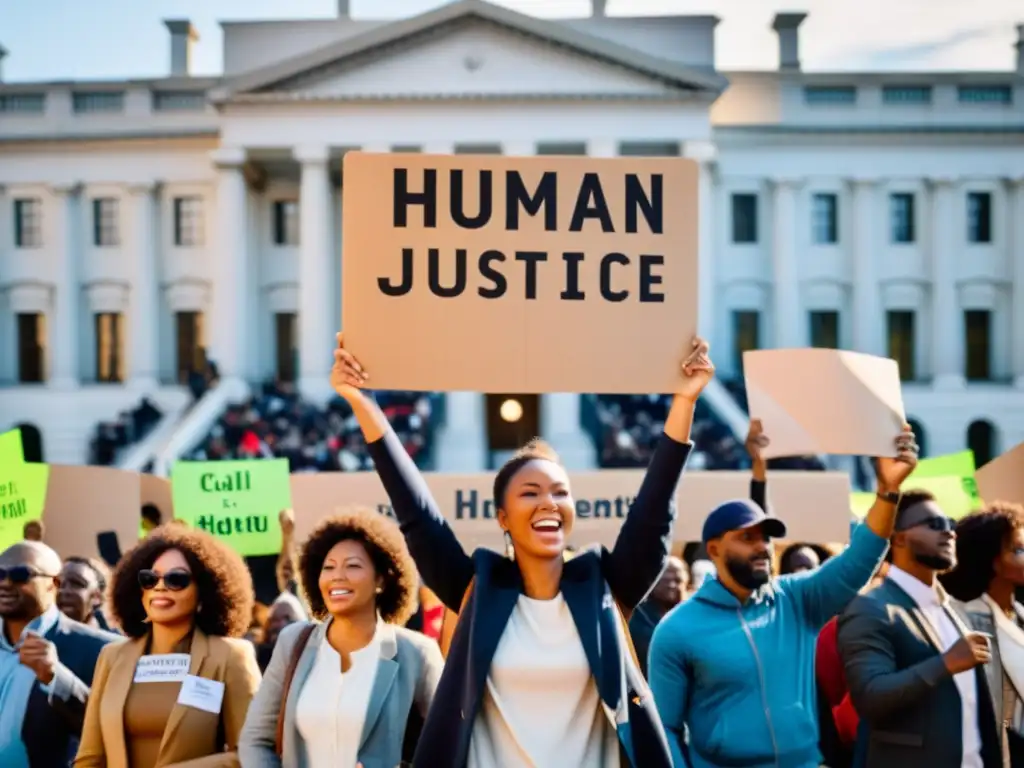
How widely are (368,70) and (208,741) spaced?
33469 mm

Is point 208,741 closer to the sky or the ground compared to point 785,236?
closer to the ground

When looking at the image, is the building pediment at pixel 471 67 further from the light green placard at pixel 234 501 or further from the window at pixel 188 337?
the light green placard at pixel 234 501

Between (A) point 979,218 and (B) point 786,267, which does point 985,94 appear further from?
(B) point 786,267

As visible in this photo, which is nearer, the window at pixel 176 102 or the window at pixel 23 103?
the window at pixel 176 102

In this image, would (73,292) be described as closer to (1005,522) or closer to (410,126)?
(410,126)

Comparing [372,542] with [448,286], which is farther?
[372,542]

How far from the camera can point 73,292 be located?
132ft

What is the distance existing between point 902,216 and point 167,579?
38.9 m

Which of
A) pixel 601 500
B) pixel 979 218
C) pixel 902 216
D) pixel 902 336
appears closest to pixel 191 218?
pixel 902 216

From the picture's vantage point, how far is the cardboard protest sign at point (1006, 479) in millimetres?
8758

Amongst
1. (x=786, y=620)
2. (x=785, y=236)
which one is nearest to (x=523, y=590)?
(x=786, y=620)

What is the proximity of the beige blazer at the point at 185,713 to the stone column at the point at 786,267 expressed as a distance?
117ft

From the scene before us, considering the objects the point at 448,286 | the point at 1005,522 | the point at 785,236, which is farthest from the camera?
the point at 785,236

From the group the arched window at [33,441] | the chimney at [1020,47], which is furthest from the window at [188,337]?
the chimney at [1020,47]
